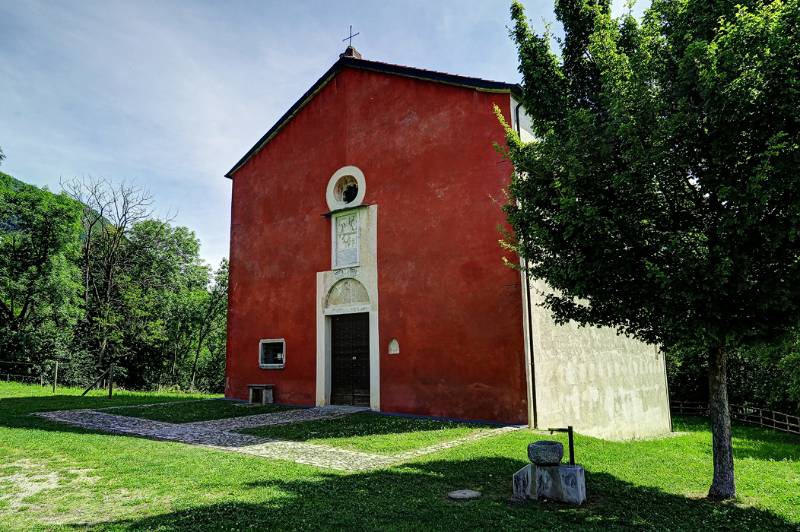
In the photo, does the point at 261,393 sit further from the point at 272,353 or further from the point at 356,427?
the point at 356,427

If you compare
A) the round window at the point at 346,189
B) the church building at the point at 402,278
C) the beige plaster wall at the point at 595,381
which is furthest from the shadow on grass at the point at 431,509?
the round window at the point at 346,189

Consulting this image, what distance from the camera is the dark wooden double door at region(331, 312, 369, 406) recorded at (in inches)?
554

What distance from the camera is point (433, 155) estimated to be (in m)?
13.4

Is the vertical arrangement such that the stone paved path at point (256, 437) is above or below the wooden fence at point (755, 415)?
above

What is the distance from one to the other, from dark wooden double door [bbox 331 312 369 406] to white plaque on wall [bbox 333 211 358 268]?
5.21 ft

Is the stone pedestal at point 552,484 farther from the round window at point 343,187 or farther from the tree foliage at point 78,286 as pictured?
the tree foliage at point 78,286

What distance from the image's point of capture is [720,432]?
655 centimetres

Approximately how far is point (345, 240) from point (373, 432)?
6.36 meters

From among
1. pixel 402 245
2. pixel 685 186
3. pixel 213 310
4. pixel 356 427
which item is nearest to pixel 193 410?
pixel 356 427

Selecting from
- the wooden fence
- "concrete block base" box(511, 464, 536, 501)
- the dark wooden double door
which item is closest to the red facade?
the dark wooden double door

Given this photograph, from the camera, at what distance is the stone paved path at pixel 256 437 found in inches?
305

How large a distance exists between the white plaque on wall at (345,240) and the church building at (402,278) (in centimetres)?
4

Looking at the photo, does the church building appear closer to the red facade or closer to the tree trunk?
the red facade

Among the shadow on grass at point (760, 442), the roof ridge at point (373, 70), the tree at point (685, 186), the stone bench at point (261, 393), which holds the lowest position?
the shadow on grass at point (760, 442)
